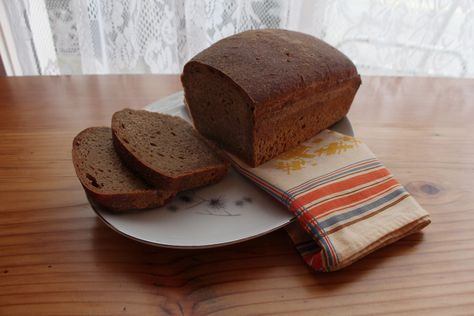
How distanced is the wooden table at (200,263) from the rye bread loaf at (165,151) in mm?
153

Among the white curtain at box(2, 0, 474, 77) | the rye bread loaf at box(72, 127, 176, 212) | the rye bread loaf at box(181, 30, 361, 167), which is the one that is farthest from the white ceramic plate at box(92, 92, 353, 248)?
the white curtain at box(2, 0, 474, 77)

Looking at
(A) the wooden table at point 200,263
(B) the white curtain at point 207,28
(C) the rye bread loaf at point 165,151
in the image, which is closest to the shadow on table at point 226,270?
(A) the wooden table at point 200,263

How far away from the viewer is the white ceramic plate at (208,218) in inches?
29.5

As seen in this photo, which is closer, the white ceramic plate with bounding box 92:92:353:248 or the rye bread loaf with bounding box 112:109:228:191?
the white ceramic plate with bounding box 92:92:353:248

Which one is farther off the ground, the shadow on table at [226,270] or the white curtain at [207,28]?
the white curtain at [207,28]

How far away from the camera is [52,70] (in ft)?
6.23

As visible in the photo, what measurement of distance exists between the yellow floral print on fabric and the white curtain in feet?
2.79

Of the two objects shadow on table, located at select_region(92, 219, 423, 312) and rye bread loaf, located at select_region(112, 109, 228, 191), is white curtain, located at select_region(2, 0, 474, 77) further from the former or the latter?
shadow on table, located at select_region(92, 219, 423, 312)

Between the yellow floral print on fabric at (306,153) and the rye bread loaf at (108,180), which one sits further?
the yellow floral print on fabric at (306,153)

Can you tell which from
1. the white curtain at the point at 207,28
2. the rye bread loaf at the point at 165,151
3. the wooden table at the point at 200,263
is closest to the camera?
the wooden table at the point at 200,263

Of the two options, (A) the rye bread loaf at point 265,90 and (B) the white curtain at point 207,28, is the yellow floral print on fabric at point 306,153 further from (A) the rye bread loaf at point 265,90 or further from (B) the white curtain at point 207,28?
(B) the white curtain at point 207,28

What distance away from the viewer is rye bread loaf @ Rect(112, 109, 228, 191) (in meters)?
0.86

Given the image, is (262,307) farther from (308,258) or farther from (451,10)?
(451,10)

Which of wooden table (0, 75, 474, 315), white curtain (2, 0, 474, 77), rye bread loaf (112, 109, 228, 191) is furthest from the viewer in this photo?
white curtain (2, 0, 474, 77)
